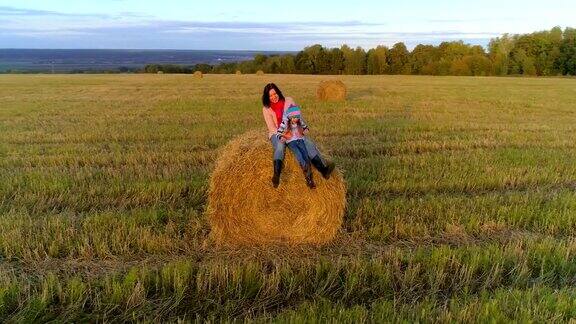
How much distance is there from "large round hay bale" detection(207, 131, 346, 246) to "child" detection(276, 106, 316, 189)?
14cm

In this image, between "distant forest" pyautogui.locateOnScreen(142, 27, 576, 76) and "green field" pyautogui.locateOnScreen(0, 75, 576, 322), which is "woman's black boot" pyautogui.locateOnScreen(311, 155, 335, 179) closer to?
"green field" pyautogui.locateOnScreen(0, 75, 576, 322)

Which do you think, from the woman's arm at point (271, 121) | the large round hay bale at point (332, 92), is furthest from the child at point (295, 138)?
the large round hay bale at point (332, 92)

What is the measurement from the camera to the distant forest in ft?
230

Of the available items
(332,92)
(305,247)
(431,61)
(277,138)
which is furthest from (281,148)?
(431,61)

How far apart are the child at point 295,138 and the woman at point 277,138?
0.20ft

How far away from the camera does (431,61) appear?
77.0 m

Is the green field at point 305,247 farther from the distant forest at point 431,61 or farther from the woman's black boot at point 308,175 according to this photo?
the distant forest at point 431,61

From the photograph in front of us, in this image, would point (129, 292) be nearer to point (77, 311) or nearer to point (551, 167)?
point (77, 311)

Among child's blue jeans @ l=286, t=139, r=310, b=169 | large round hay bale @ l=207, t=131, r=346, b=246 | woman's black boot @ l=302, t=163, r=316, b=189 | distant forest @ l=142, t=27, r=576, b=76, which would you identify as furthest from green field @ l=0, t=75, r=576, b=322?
distant forest @ l=142, t=27, r=576, b=76

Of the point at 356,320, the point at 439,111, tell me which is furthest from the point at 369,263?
the point at 439,111

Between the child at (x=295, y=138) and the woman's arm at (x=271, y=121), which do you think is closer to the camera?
the child at (x=295, y=138)

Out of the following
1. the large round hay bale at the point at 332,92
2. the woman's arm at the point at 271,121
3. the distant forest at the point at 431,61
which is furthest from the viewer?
the distant forest at the point at 431,61

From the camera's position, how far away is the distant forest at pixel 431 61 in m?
70.2

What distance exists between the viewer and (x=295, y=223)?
6301mm
